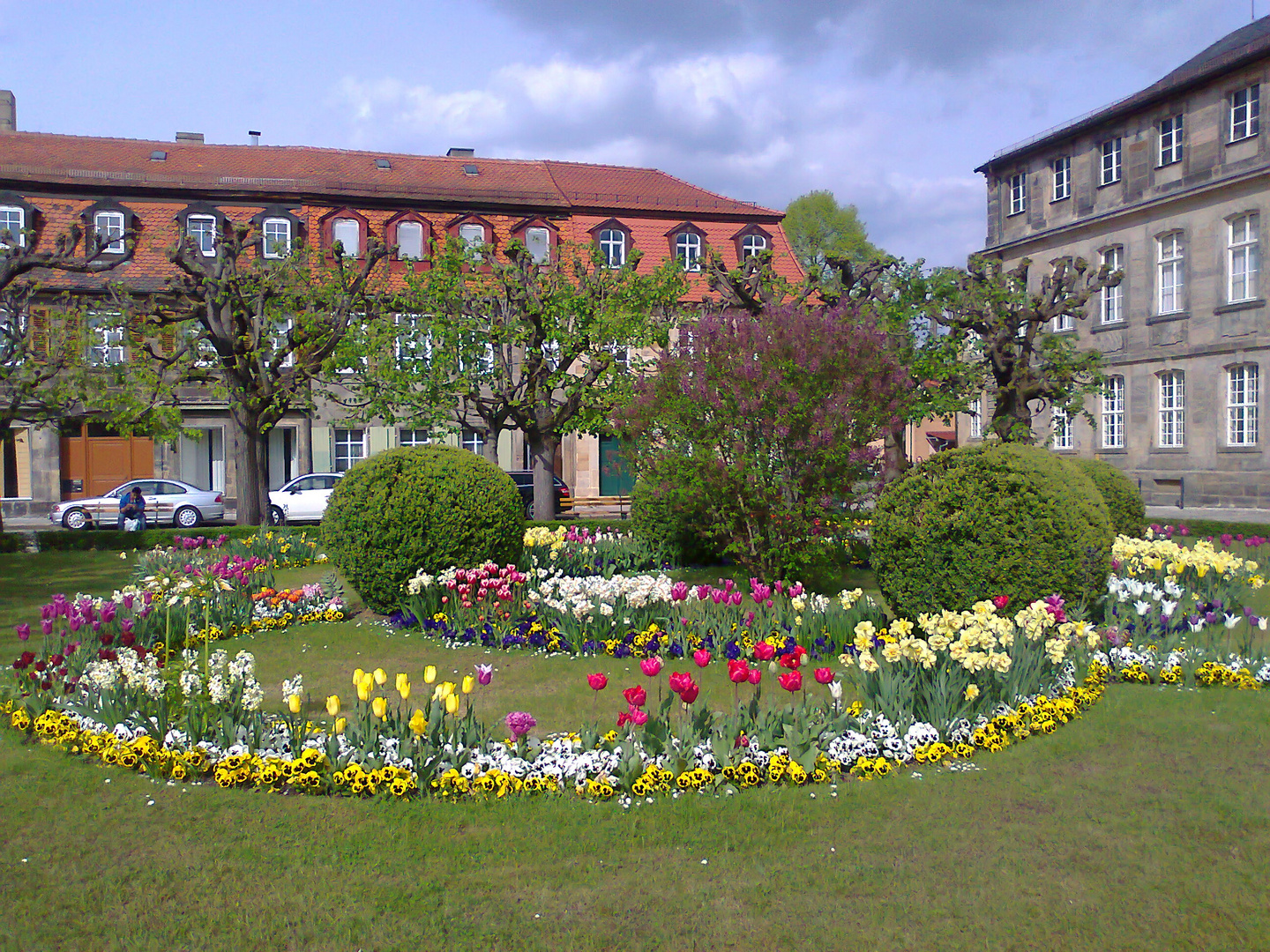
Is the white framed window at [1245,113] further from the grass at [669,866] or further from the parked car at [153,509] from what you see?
the parked car at [153,509]

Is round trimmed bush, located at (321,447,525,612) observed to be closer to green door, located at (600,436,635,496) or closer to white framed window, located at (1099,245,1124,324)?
green door, located at (600,436,635,496)

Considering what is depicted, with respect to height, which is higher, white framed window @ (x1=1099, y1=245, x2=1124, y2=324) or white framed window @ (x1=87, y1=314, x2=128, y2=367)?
white framed window @ (x1=1099, y1=245, x2=1124, y2=324)

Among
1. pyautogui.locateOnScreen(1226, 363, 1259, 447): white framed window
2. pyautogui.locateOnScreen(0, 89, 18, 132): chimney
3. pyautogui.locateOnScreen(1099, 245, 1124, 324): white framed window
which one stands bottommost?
pyautogui.locateOnScreen(1226, 363, 1259, 447): white framed window

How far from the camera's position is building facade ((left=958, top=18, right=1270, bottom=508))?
29562 millimetres

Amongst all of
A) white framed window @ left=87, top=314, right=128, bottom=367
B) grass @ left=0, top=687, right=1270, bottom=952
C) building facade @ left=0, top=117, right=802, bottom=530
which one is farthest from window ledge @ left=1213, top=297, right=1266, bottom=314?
white framed window @ left=87, top=314, right=128, bottom=367

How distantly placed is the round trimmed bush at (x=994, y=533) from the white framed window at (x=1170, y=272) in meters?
27.5

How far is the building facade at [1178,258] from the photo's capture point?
97.0ft

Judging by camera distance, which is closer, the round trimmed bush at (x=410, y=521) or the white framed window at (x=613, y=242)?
the round trimmed bush at (x=410, y=521)

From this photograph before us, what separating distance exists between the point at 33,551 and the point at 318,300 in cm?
760

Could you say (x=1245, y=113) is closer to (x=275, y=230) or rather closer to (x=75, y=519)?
(x=275, y=230)

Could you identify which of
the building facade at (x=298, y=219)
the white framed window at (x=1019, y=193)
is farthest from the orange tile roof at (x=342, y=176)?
the white framed window at (x=1019, y=193)

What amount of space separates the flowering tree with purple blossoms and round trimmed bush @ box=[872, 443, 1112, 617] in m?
2.58

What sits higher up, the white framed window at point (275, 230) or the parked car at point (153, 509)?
the white framed window at point (275, 230)

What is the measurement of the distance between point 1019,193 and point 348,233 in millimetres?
25330
